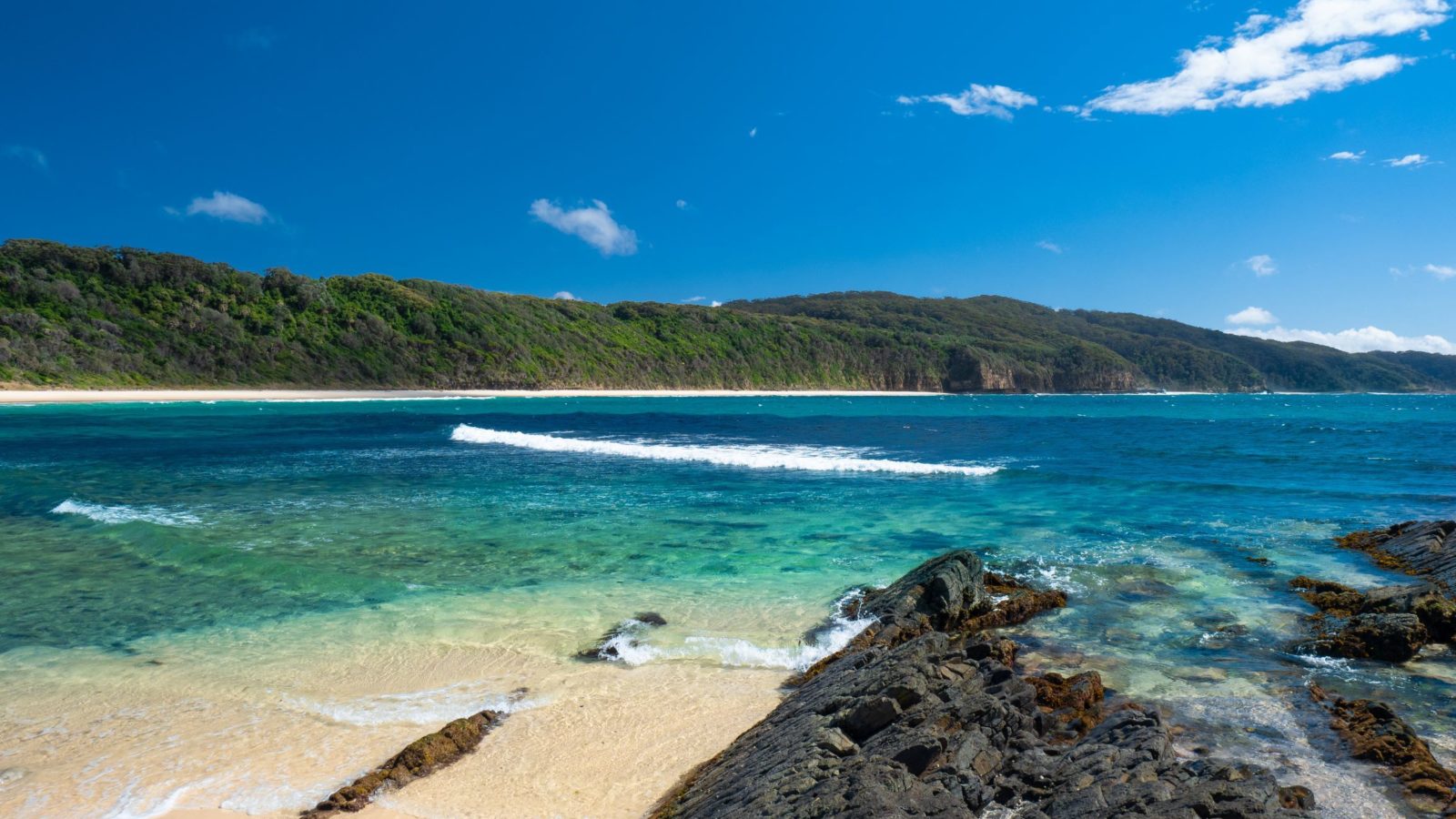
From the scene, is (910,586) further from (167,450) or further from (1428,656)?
(167,450)

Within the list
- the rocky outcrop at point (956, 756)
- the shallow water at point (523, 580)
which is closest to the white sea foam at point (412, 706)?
the shallow water at point (523, 580)

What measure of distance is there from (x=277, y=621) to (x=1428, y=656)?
553 inches

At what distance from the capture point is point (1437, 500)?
67.6ft

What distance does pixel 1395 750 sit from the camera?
19.3ft

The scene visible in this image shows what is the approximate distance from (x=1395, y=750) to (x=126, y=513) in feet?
72.5

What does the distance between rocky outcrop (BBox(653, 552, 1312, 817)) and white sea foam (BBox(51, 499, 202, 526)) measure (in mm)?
15780

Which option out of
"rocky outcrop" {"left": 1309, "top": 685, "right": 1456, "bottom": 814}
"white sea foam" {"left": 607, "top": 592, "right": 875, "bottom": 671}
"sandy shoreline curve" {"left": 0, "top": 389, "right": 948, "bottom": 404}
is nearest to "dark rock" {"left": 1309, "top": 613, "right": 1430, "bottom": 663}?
"rocky outcrop" {"left": 1309, "top": 685, "right": 1456, "bottom": 814}

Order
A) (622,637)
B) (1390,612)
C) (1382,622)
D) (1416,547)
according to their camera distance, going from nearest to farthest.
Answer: (1382,622)
(622,637)
(1390,612)
(1416,547)

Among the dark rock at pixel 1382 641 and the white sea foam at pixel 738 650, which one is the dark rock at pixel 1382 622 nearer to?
the dark rock at pixel 1382 641

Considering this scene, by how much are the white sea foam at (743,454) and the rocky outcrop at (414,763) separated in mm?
21593

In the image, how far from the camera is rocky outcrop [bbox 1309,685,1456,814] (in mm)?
5328

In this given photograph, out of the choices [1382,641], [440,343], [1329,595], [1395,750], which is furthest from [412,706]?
[440,343]

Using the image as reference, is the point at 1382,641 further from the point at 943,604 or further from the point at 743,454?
the point at 743,454

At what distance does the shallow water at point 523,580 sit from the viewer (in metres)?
6.75
